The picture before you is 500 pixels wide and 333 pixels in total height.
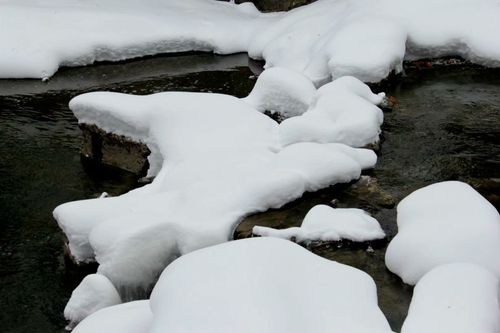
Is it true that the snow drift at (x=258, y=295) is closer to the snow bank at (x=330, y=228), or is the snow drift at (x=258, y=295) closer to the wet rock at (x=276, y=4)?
the snow bank at (x=330, y=228)

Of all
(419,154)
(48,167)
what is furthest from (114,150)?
(419,154)

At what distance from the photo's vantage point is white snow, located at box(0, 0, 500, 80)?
489 inches

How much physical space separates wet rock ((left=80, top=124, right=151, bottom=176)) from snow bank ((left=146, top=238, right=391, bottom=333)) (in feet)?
15.1

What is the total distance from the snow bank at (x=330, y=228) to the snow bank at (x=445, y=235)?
0.34 metres

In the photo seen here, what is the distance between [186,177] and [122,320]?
2.96m

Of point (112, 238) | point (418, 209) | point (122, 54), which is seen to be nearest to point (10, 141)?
point (112, 238)

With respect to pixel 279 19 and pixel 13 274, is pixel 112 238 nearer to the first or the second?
pixel 13 274

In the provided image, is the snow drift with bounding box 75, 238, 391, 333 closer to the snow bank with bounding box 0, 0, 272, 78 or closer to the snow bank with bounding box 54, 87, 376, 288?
the snow bank with bounding box 54, 87, 376, 288

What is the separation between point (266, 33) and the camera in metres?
15.5

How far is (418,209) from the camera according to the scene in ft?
19.8

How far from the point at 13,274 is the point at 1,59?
8.57 m

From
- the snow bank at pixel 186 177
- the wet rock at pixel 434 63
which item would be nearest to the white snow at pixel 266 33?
the wet rock at pixel 434 63

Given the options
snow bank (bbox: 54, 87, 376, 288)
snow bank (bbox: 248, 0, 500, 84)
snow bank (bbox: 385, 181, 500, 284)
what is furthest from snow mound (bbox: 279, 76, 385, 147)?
snow bank (bbox: 385, 181, 500, 284)

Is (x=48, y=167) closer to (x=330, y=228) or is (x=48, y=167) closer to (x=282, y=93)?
(x=282, y=93)
